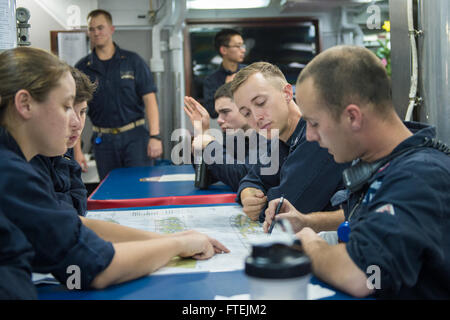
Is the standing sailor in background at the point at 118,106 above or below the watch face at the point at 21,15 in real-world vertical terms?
below

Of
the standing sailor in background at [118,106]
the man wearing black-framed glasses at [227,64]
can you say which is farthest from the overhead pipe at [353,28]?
the standing sailor in background at [118,106]

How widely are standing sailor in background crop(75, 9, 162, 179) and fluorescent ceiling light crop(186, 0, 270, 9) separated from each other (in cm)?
143

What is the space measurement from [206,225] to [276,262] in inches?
41.3

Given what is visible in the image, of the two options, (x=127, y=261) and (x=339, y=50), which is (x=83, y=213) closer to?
(x=127, y=261)

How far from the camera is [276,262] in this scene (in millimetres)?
695

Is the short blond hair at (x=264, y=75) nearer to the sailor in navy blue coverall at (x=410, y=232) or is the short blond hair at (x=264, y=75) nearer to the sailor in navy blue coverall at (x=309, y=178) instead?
the sailor in navy blue coverall at (x=309, y=178)

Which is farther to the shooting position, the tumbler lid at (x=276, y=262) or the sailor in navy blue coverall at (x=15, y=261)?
the sailor in navy blue coverall at (x=15, y=261)

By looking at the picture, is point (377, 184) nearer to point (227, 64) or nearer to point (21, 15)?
point (21, 15)

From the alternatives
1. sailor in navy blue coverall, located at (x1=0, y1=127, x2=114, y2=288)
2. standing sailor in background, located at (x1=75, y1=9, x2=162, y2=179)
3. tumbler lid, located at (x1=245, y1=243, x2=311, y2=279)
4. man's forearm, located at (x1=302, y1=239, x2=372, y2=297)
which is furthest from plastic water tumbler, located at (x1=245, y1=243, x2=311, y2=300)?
standing sailor in background, located at (x1=75, y1=9, x2=162, y2=179)

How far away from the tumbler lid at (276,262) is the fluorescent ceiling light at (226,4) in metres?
4.66

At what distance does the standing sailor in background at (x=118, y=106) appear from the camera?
12.6 feet

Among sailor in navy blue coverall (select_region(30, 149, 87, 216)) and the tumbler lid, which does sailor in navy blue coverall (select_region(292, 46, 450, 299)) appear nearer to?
the tumbler lid

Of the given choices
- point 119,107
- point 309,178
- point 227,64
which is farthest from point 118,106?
point 309,178
